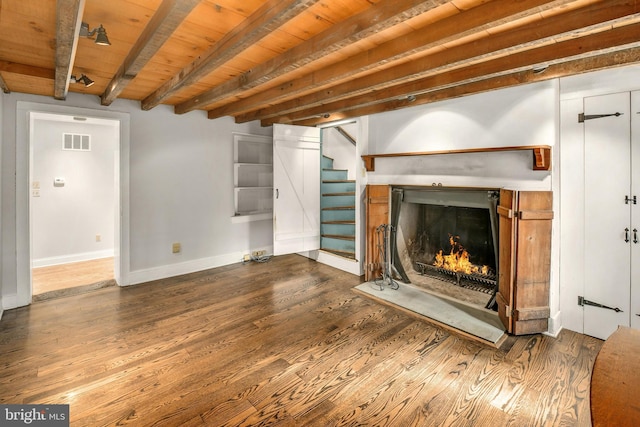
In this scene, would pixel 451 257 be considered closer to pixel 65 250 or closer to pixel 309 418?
pixel 309 418

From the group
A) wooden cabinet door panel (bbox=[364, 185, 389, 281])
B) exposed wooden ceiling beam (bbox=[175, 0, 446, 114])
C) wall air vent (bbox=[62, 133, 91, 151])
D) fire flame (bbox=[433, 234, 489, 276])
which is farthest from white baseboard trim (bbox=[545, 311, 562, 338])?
wall air vent (bbox=[62, 133, 91, 151])

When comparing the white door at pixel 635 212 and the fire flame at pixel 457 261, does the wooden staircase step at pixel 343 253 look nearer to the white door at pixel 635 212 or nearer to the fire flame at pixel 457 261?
the fire flame at pixel 457 261

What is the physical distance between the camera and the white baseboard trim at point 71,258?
4.63 m

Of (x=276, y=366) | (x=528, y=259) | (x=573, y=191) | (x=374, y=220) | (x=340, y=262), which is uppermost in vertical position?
(x=573, y=191)

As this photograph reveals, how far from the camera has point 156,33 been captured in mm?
1661

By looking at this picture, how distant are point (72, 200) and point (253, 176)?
9.22 ft

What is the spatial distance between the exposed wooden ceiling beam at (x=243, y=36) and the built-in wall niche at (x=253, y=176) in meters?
2.13

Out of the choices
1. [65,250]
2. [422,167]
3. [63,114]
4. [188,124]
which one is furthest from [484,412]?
[65,250]

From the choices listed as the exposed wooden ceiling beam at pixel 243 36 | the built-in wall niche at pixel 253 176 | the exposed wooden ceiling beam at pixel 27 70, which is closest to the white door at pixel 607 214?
the exposed wooden ceiling beam at pixel 243 36

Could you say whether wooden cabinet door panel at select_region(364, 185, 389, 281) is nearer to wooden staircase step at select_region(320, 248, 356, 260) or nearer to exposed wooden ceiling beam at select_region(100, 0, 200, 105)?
wooden staircase step at select_region(320, 248, 356, 260)

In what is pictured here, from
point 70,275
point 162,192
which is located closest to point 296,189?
point 162,192

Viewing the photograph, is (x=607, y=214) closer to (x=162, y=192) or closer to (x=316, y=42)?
(x=316, y=42)

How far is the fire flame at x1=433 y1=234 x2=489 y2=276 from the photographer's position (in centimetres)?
353

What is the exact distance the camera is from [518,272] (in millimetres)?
2619
